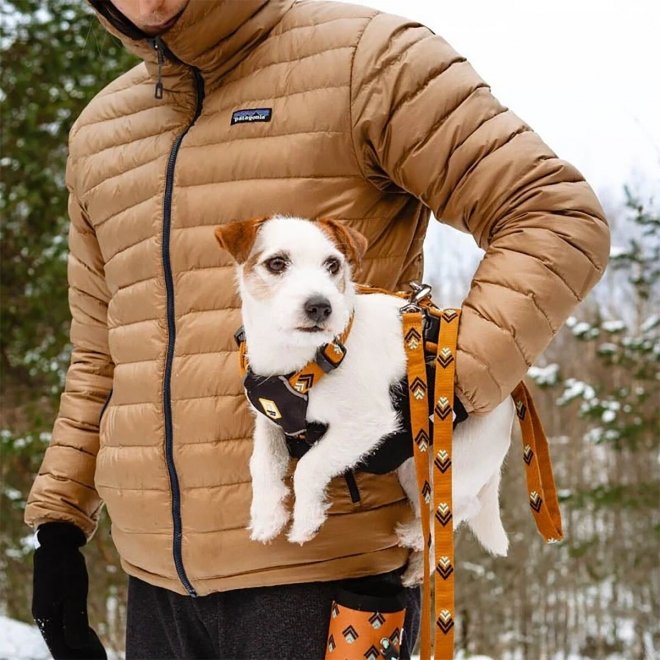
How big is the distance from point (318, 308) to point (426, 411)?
0.27 metres

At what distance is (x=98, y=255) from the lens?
2.21 meters

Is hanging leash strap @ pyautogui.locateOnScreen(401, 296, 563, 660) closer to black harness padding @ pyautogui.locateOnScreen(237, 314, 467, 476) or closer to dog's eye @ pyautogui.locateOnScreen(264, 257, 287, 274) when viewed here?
black harness padding @ pyautogui.locateOnScreen(237, 314, 467, 476)

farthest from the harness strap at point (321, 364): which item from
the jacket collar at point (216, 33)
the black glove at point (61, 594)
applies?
the black glove at point (61, 594)

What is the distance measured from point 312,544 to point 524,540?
11.2m

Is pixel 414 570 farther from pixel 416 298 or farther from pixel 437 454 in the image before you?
pixel 416 298

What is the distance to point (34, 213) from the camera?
20.8 ft

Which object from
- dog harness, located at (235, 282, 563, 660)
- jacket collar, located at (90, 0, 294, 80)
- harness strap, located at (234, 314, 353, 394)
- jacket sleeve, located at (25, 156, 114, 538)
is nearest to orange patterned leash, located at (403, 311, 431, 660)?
dog harness, located at (235, 282, 563, 660)

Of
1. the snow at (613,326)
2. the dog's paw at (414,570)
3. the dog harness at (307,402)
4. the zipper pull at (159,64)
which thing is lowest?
the dog's paw at (414,570)

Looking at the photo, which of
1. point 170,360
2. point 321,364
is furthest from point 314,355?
point 170,360

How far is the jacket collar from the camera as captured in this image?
1.72 m

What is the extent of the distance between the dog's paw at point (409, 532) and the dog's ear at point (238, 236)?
64 cm

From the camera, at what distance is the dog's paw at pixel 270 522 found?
61.8 inches

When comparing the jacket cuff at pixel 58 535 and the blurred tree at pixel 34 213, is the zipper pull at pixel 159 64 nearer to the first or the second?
the jacket cuff at pixel 58 535

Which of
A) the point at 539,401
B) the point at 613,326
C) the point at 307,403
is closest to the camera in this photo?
the point at 307,403
